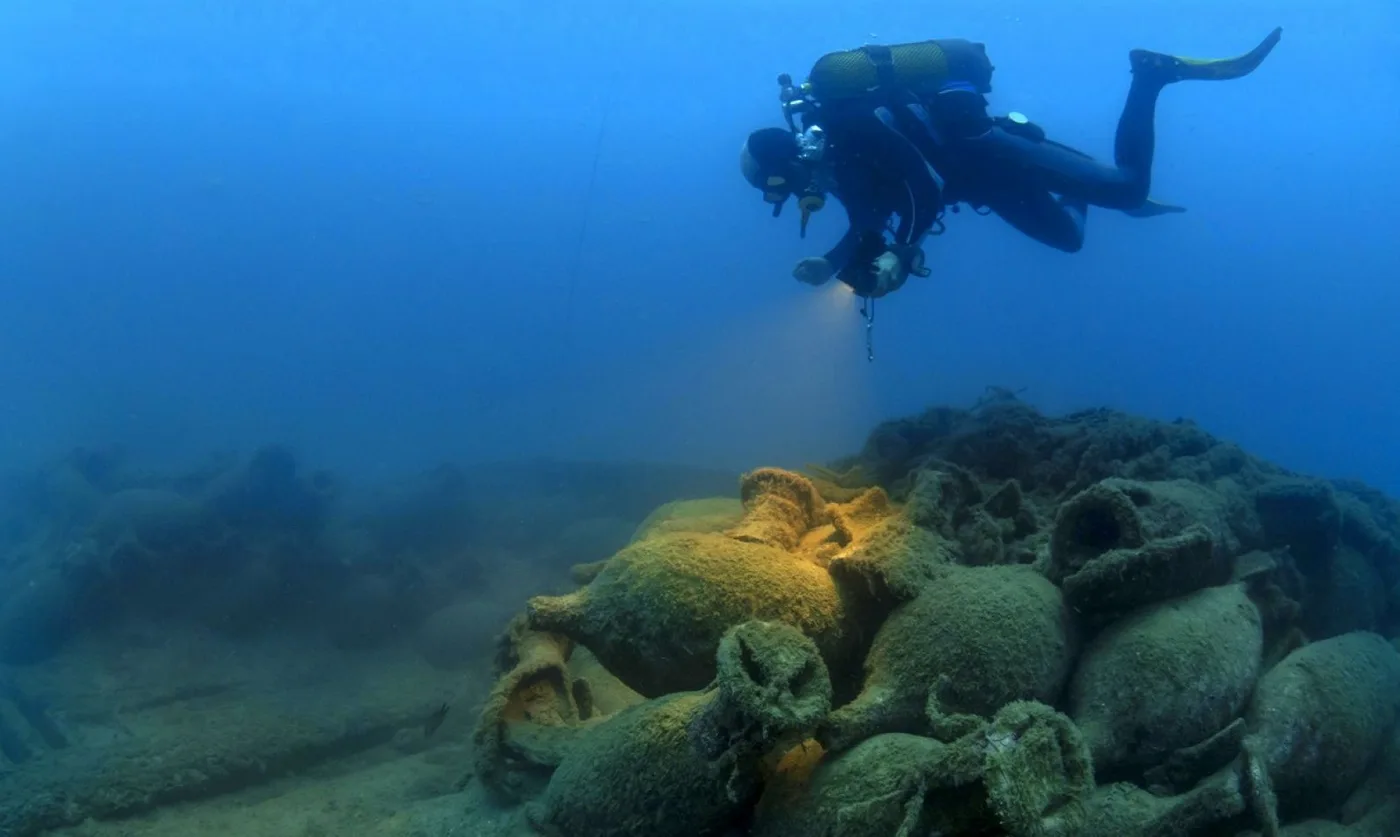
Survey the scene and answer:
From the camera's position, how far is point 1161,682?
3844mm

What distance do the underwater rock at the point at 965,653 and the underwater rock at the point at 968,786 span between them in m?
0.31

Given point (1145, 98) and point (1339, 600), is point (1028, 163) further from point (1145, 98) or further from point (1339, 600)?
point (1339, 600)

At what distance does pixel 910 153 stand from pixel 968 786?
788 cm

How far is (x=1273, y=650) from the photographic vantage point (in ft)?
16.2

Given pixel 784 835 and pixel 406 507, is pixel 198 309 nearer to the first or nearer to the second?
pixel 406 507

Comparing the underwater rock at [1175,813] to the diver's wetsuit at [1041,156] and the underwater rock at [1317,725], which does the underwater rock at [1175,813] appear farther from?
the diver's wetsuit at [1041,156]

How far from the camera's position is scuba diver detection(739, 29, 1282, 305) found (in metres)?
8.66

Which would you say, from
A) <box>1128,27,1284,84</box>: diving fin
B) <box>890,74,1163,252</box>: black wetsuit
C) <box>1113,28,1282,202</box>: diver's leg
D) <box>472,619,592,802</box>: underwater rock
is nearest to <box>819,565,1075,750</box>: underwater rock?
<box>472,619,592,802</box>: underwater rock

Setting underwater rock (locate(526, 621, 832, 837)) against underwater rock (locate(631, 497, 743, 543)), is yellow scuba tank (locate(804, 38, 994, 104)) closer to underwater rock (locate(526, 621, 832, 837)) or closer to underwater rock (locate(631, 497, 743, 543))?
underwater rock (locate(631, 497, 743, 543))

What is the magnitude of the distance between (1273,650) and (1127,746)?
195 cm

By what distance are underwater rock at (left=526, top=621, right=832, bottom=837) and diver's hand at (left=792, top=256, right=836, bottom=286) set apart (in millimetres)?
5520

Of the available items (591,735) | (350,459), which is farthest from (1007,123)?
(350,459)

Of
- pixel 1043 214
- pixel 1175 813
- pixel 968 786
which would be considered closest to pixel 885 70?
pixel 1043 214

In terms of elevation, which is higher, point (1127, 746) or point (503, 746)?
point (1127, 746)
